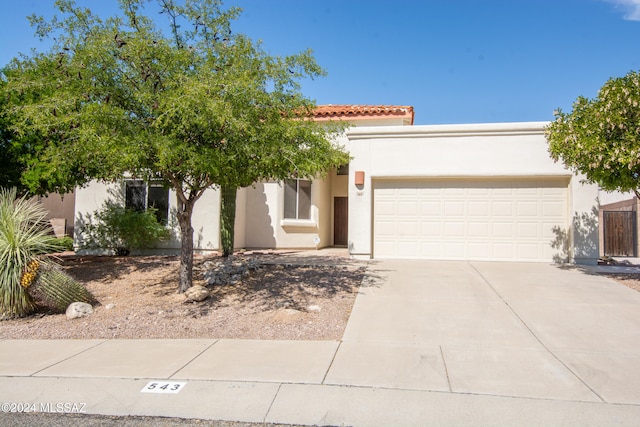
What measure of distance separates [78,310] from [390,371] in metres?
5.69

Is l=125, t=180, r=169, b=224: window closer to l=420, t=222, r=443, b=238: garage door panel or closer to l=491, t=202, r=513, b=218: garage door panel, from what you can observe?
l=420, t=222, r=443, b=238: garage door panel

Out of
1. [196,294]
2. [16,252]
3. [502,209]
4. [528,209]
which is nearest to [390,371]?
[196,294]

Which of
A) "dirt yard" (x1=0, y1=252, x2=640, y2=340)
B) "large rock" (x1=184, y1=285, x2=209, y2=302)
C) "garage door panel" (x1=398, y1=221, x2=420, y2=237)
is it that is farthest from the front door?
"large rock" (x1=184, y1=285, x2=209, y2=302)

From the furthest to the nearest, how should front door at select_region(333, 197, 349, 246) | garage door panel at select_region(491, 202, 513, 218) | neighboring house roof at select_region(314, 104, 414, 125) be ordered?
front door at select_region(333, 197, 349, 246) < neighboring house roof at select_region(314, 104, 414, 125) < garage door panel at select_region(491, 202, 513, 218)

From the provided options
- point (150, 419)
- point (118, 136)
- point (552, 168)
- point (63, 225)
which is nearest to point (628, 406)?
point (150, 419)

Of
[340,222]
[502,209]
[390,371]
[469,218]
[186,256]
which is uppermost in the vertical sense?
[502,209]

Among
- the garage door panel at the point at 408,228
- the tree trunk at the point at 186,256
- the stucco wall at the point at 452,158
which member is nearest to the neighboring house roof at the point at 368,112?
the stucco wall at the point at 452,158

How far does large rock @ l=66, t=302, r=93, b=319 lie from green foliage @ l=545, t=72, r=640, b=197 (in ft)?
31.2

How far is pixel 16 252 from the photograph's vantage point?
8086mm

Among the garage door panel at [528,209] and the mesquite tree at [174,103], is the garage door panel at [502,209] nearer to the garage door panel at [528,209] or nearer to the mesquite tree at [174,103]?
the garage door panel at [528,209]

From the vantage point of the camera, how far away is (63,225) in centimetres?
2003

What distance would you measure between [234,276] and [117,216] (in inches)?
235

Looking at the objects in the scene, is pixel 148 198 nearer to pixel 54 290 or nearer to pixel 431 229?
pixel 54 290

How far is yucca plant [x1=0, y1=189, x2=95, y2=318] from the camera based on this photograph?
26.1ft
